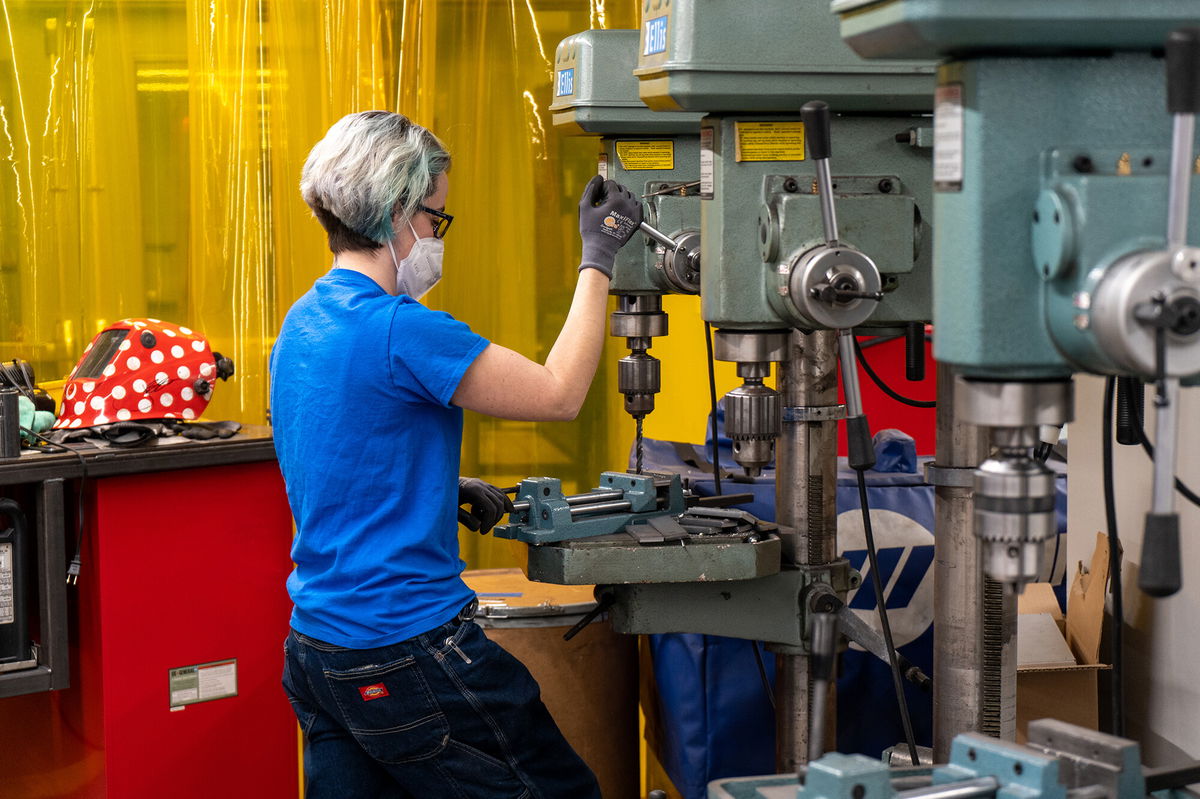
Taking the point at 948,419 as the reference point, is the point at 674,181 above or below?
above

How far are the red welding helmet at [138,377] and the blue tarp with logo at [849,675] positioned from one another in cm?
102

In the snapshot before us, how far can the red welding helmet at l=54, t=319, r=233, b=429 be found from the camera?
2451 millimetres

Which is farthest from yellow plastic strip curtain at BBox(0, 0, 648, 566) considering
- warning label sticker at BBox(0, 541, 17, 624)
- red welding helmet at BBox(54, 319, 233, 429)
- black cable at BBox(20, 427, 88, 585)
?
warning label sticker at BBox(0, 541, 17, 624)

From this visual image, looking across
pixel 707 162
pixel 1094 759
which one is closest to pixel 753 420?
pixel 707 162

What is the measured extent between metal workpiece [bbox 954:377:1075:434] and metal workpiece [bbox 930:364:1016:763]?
626mm

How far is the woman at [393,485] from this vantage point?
72.8 inches

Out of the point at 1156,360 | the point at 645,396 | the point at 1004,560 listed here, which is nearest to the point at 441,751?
the point at 645,396

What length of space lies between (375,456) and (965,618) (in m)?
0.82

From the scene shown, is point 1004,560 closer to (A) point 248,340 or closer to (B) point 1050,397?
(B) point 1050,397

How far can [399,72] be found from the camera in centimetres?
320

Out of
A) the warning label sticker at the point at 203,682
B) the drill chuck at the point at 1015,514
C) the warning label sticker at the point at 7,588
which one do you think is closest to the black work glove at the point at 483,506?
the warning label sticker at the point at 203,682

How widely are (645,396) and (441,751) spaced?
0.80 m

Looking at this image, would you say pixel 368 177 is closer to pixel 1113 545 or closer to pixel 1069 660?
pixel 1113 545

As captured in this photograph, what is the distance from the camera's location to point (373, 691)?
1.86 metres
